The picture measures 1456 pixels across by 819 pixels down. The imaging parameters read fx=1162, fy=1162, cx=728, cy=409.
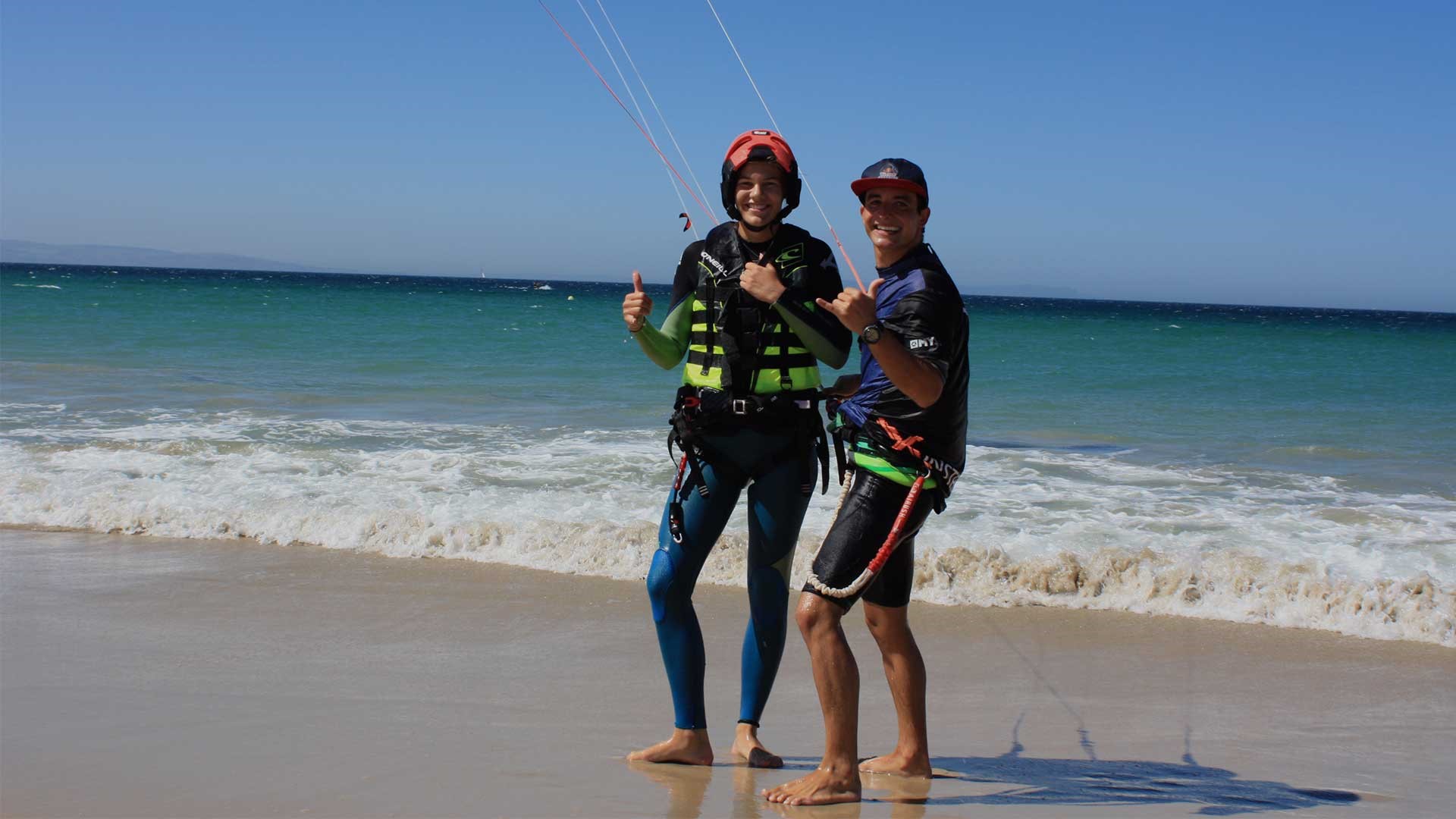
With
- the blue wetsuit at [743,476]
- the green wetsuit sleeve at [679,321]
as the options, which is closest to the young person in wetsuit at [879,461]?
the blue wetsuit at [743,476]

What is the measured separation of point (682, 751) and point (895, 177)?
1775mm

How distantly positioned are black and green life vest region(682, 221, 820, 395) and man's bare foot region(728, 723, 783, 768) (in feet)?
3.52

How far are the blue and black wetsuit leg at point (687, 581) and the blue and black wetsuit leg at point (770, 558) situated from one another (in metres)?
0.10

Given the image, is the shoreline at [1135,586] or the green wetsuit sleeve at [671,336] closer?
the green wetsuit sleeve at [671,336]

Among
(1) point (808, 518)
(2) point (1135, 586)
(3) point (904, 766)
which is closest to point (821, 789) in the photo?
(3) point (904, 766)

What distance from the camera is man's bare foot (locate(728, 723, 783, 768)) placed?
351 cm

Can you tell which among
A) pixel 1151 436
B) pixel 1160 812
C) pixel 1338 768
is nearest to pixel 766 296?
pixel 1160 812

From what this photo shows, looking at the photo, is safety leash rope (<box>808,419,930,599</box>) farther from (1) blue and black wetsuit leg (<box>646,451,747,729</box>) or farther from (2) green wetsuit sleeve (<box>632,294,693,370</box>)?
(2) green wetsuit sleeve (<box>632,294,693,370</box>)

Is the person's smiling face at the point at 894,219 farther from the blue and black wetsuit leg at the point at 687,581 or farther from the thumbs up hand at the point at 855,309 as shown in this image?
the blue and black wetsuit leg at the point at 687,581

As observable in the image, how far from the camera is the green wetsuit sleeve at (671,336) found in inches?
138

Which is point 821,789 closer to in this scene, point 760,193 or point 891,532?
point 891,532

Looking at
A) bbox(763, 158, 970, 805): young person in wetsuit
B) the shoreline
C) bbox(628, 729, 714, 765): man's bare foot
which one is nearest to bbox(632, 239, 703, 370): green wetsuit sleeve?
bbox(763, 158, 970, 805): young person in wetsuit

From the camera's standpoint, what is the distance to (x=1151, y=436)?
1343cm

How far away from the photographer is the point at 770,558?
11.3ft
